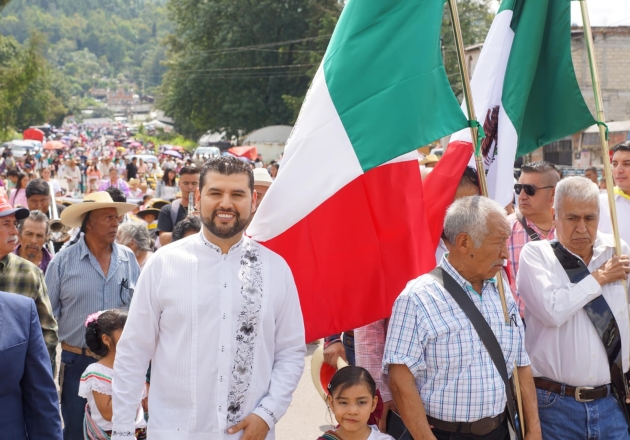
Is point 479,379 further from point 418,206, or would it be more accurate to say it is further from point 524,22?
point 524,22

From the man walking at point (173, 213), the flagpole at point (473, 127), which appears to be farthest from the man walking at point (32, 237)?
the flagpole at point (473, 127)

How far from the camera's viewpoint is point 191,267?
3785 millimetres

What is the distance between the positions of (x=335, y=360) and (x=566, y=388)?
1268 millimetres

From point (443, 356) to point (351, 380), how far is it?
0.62 metres

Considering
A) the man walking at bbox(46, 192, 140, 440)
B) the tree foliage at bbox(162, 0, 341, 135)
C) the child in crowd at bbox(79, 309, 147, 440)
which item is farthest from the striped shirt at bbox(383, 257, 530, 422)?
the tree foliage at bbox(162, 0, 341, 135)

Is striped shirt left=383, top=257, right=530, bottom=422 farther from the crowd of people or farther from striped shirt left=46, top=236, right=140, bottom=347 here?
striped shirt left=46, top=236, right=140, bottom=347

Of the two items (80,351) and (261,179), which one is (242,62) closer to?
(261,179)

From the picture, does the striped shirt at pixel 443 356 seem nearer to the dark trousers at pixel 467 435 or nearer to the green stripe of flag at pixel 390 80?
the dark trousers at pixel 467 435

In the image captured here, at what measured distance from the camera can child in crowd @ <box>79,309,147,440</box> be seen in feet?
16.5

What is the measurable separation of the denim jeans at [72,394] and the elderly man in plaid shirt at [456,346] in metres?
2.50

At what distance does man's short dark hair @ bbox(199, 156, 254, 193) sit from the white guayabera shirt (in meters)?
0.30

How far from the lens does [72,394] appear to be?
568 centimetres

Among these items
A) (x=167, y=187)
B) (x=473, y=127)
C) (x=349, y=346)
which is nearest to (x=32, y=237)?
(x=349, y=346)

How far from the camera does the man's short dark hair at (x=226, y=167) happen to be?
12.8 ft
